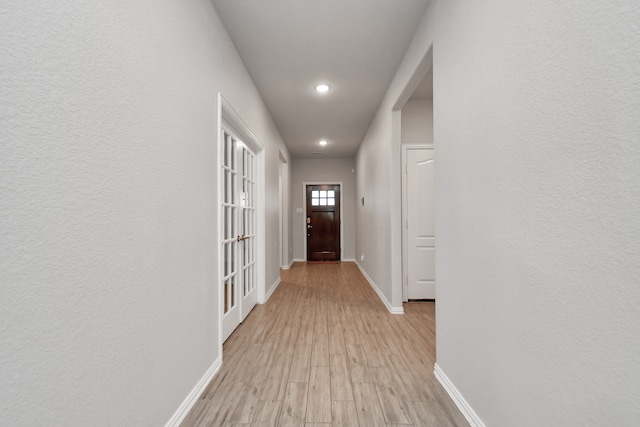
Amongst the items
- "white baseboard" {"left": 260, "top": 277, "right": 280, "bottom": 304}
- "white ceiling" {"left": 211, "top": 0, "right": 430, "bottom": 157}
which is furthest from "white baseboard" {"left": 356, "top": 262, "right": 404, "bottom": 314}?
"white ceiling" {"left": 211, "top": 0, "right": 430, "bottom": 157}

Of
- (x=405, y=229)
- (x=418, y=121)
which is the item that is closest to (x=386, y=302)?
(x=405, y=229)

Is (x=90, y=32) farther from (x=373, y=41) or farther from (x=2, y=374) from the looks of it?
(x=373, y=41)

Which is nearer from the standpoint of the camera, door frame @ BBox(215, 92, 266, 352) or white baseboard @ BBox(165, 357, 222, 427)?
white baseboard @ BBox(165, 357, 222, 427)

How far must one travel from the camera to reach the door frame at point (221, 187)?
7.43 feet

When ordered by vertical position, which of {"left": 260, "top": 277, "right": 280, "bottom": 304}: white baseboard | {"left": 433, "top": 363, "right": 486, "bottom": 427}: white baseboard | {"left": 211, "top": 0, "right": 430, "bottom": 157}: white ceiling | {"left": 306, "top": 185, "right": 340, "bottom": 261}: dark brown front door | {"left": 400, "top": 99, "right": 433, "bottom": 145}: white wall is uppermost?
{"left": 211, "top": 0, "right": 430, "bottom": 157}: white ceiling

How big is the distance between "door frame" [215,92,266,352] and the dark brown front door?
3.90 metres

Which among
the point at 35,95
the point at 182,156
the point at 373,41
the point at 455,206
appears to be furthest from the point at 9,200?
the point at 373,41

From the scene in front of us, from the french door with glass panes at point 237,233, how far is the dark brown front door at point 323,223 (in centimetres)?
406

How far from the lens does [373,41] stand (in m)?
2.67

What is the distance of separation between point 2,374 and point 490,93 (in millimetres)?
1904

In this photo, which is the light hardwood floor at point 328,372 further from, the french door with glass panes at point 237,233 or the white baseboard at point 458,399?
the french door with glass panes at point 237,233

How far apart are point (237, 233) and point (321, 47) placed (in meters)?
1.90

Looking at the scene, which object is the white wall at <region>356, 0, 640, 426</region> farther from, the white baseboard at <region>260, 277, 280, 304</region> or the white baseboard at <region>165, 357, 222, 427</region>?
the white baseboard at <region>260, 277, 280, 304</region>

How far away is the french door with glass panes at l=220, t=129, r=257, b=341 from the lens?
2789mm
